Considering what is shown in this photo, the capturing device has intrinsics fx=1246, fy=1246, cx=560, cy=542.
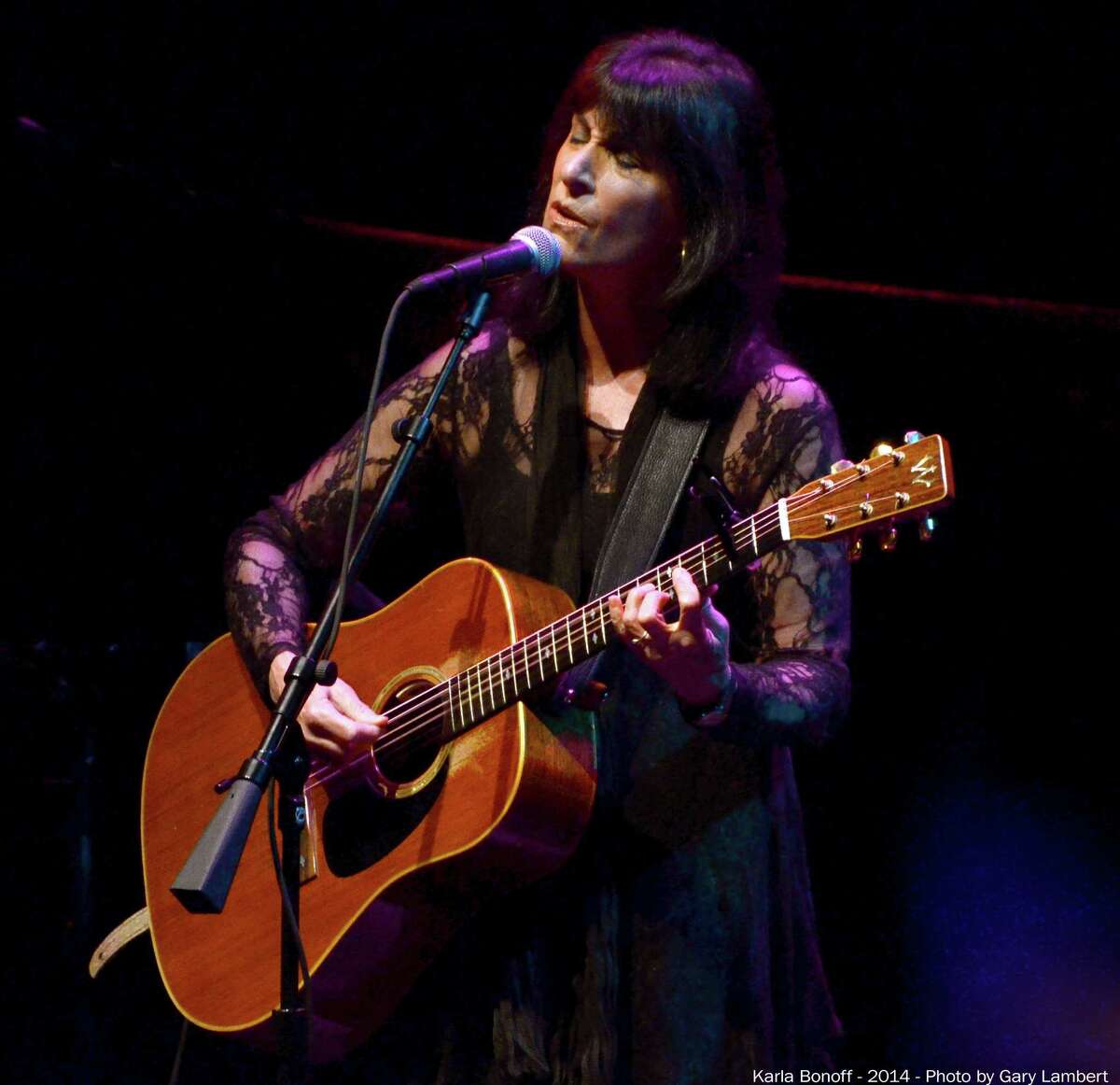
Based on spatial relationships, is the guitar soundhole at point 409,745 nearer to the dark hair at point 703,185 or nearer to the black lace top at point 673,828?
the black lace top at point 673,828

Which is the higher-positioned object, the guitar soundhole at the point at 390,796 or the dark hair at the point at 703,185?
the dark hair at the point at 703,185

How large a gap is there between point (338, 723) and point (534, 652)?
40 cm

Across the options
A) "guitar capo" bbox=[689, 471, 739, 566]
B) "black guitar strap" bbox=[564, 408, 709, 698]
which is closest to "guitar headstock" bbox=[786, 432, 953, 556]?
"guitar capo" bbox=[689, 471, 739, 566]

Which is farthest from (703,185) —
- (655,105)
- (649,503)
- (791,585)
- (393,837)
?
(393,837)

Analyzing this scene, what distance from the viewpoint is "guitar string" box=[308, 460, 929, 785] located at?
2023 millimetres

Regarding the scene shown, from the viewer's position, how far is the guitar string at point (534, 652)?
2023 millimetres

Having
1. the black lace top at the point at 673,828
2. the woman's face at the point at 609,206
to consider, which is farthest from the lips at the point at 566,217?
the black lace top at the point at 673,828

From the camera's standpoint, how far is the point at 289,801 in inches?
77.0

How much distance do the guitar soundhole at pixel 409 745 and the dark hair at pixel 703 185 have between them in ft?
2.51

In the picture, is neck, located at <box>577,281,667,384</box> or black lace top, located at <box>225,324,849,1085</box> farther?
neck, located at <box>577,281,667,384</box>

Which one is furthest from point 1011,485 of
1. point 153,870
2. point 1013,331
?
point 153,870

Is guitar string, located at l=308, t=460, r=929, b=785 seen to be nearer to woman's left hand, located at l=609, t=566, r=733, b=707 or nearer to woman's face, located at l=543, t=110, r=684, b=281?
woman's left hand, located at l=609, t=566, r=733, b=707

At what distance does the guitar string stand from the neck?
0.64 metres

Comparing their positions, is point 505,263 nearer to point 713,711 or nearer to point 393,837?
point 713,711
